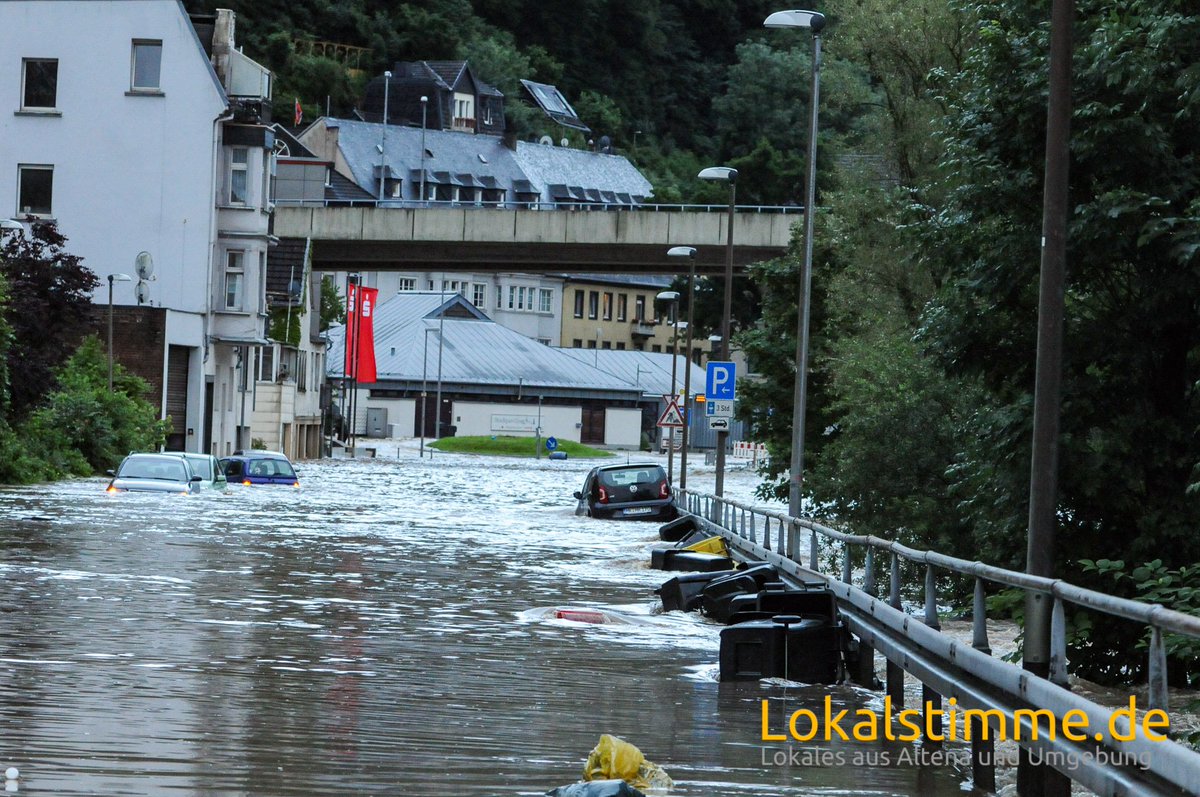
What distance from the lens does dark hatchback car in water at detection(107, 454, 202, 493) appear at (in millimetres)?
38312

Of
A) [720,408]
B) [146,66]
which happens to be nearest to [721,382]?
[720,408]

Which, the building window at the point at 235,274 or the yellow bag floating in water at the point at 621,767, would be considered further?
the building window at the point at 235,274

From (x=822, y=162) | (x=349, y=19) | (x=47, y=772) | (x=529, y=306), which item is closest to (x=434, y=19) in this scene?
(x=349, y=19)

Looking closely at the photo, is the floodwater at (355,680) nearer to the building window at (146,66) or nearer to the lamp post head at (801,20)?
the lamp post head at (801,20)

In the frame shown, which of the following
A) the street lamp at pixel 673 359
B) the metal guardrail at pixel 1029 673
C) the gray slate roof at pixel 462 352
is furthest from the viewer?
the gray slate roof at pixel 462 352

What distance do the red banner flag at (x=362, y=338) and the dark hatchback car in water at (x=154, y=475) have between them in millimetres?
53017

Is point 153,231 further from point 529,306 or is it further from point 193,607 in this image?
point 529,306

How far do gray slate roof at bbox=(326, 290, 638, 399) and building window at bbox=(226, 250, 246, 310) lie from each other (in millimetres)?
54021

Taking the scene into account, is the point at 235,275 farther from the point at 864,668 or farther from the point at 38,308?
the point at 864,668

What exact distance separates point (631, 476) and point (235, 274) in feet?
85.2

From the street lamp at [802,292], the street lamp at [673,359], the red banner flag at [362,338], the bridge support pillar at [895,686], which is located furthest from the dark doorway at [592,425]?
the bridge support pillar at [895,686]

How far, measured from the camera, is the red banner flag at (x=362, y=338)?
3691 inches

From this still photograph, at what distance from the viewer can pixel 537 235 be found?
7806 cm

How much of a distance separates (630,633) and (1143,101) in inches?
259
